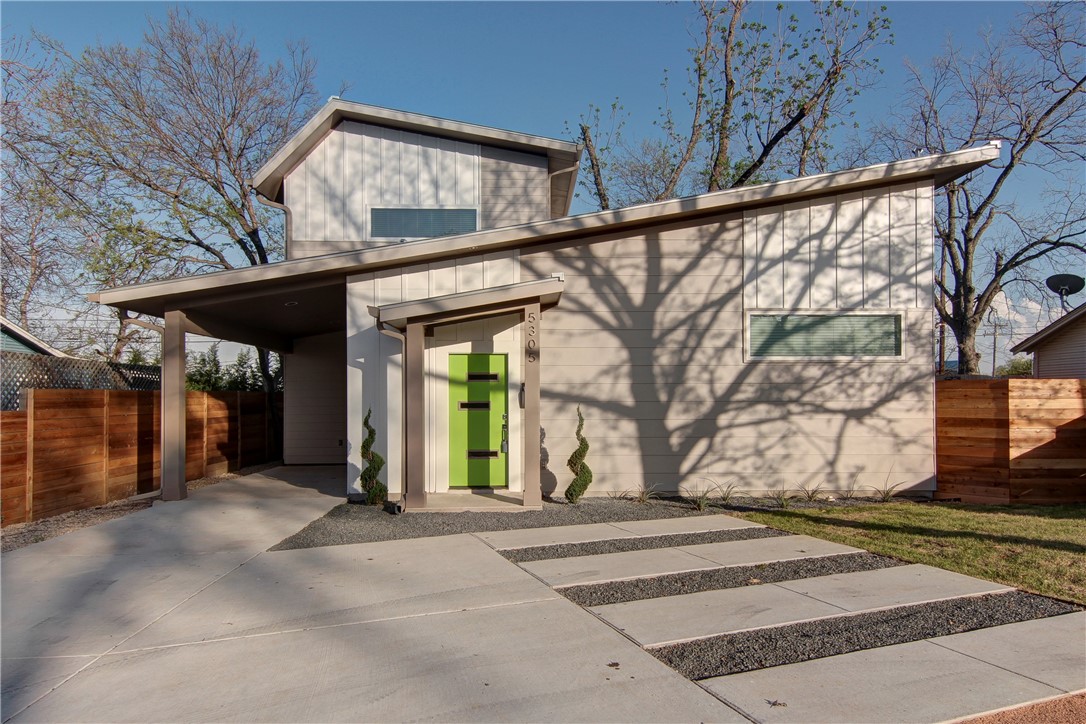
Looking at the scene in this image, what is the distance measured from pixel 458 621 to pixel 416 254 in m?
6.00

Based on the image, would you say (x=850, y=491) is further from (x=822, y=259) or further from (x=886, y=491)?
(x=822, y=259)

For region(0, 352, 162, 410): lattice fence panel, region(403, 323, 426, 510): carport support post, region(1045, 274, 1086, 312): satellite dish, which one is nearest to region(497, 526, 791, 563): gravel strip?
region(403, 323, 426, 510): carport support post

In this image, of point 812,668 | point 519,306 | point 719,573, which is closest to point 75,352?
point 519,306

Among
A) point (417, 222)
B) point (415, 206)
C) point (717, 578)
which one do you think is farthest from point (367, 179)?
point (717, 578)

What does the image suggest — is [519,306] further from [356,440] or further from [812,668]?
[812,668]

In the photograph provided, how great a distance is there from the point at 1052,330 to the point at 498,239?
18.9 metres

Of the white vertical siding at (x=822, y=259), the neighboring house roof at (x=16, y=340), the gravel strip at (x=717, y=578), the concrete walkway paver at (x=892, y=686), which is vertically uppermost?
the white vertical siding at (x=822, y=259)

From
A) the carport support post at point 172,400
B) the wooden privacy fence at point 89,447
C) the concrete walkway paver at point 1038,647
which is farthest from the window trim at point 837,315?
the wooden privacy fence at point 89,447

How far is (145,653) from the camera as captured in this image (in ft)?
15.1

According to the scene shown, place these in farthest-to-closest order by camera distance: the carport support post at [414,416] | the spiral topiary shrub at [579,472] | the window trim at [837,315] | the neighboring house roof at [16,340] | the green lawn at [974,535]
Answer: the neighboring house roof at [16,340], the window trim at [837,315], the spiral topiary shrub at [579,472], the carport support post at [414,416], the green lawn at [974,535]

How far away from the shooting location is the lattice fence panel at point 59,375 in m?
9.18

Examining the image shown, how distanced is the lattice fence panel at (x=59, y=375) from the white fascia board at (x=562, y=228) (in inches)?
54.9

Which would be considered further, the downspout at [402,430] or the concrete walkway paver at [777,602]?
the downspout at [402,430]

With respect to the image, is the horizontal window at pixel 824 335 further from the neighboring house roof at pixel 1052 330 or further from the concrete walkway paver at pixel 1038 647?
the neighboring house roof at pixel 1052 330
